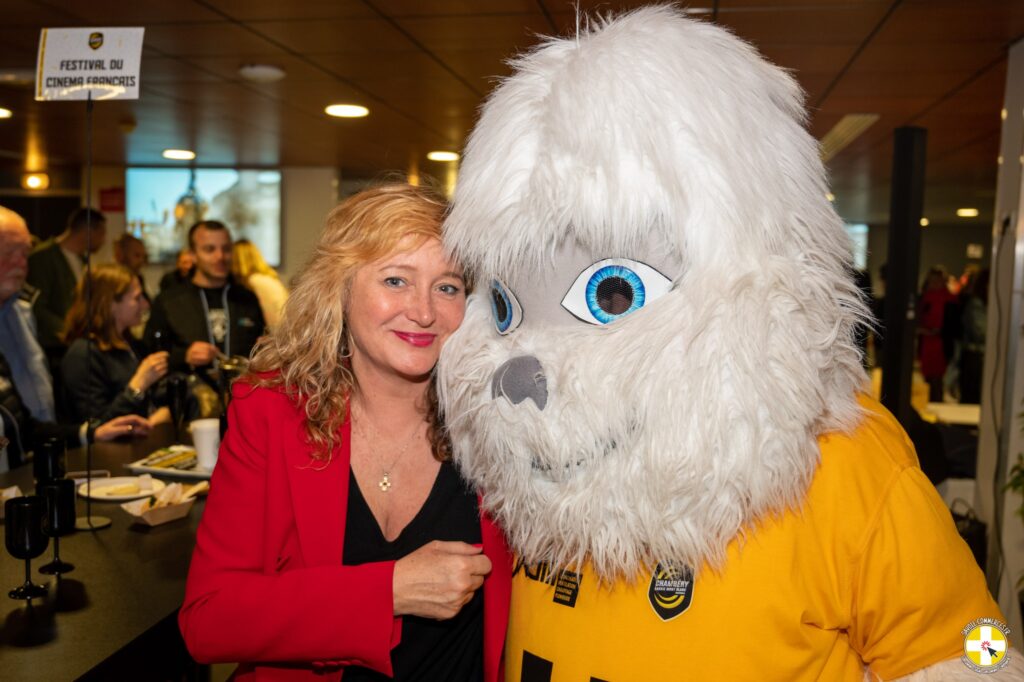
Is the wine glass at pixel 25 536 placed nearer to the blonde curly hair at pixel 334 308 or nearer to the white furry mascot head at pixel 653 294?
the blonde curly hair at pixel 334 308

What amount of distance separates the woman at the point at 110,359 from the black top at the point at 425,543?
83.2 inches

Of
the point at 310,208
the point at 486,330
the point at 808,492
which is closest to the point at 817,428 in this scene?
the point at 808,492

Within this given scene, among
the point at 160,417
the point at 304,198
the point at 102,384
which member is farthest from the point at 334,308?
the point at 304,198

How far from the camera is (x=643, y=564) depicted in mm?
1049

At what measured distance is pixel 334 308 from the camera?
150 cm

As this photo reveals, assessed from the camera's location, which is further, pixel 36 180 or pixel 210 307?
pixel 36 180

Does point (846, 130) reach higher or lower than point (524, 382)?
higher

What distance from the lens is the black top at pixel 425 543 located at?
1.42 meters

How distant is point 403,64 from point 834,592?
379 centimetres

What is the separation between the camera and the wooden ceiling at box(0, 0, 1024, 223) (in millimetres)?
3314

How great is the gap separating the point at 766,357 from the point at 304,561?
2.85 feet

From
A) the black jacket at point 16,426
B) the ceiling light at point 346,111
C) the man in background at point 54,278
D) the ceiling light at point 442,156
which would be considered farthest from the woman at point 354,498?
the ceiling light at point 442,156

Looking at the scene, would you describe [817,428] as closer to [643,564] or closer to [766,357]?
[766,357]

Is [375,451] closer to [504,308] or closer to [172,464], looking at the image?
[504,308]
